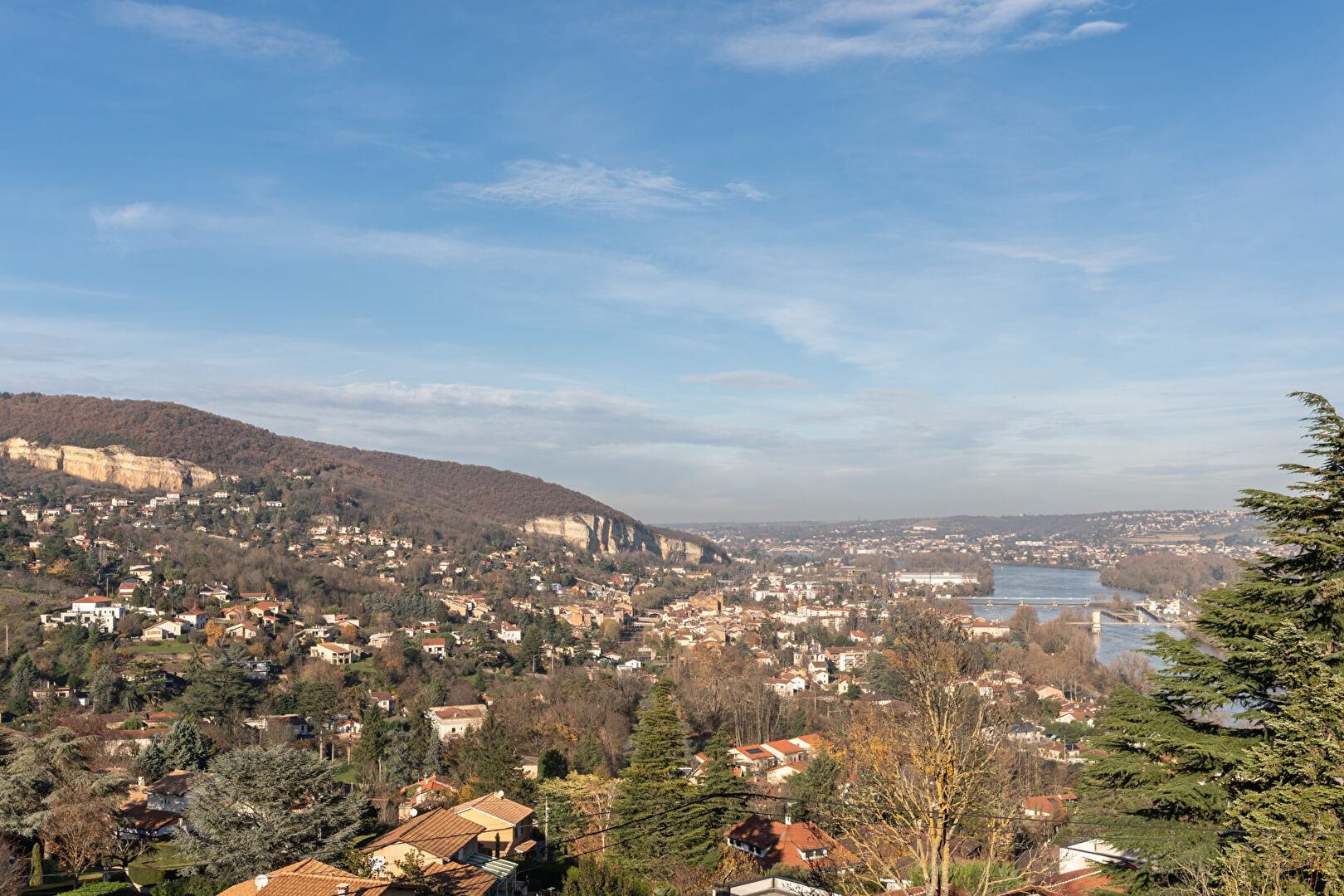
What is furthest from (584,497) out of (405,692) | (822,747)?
(822,747)

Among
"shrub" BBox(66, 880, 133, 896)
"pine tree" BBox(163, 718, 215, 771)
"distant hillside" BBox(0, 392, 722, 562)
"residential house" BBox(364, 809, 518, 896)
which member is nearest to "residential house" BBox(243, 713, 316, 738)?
"pine tree" BBox(163, 718, 215, 771)

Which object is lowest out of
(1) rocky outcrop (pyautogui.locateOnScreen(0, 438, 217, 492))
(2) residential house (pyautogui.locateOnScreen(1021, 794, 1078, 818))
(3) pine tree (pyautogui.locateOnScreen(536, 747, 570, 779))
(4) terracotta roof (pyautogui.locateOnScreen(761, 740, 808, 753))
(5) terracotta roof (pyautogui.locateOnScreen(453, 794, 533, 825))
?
(4) terracotta roof (pyautogui.locateOnScreen(761, 740, 808, 753))

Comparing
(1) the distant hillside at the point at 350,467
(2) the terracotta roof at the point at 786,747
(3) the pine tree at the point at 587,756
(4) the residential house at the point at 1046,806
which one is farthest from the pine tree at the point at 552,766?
(1) the distant hillside at the point at 350,467

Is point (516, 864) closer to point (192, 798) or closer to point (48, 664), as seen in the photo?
point (192, 798)

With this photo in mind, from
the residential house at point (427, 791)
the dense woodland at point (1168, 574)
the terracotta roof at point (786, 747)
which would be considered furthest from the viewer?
the dense woodland at point (1168, 574)

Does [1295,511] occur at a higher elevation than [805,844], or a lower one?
higher

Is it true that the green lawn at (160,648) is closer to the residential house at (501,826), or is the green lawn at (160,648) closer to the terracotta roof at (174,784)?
the terracotta roof at (174,784)

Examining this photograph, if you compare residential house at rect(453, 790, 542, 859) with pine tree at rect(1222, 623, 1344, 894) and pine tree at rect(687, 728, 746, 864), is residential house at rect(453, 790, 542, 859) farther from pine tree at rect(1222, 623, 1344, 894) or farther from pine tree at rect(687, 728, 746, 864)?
pine tree at rect(1222, 623, 1344, 894)
